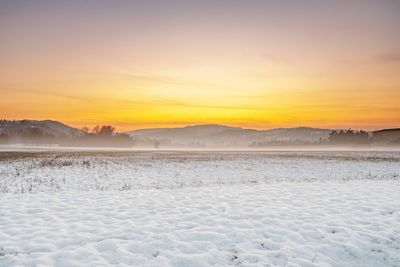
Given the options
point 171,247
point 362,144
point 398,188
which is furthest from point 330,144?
point 171,247

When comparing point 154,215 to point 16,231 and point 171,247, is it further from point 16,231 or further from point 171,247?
point 16,231

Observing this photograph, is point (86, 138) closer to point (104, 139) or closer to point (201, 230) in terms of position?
point (104, 139)

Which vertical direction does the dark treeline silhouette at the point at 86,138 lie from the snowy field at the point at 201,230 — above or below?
above

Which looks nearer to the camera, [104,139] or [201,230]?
[201,230]

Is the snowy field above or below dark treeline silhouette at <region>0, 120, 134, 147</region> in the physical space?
below

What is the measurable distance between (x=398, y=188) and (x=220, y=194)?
854cm

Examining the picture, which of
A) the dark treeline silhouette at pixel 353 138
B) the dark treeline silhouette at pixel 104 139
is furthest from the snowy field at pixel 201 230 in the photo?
the dark treeline silhouette at pixel 353 138

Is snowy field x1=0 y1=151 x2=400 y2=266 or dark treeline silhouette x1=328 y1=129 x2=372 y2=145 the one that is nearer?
snowy field x1=0 y1=151 x2=400 y2=266

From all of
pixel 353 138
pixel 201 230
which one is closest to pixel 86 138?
pixel 353 138

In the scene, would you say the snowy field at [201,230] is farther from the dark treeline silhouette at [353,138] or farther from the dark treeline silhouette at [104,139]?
the dark treeline silhouette at [353,138]

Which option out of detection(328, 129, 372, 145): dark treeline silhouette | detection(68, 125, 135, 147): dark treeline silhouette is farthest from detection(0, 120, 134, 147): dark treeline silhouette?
detection(328, 129, 372, 145): dark treeline silhouette

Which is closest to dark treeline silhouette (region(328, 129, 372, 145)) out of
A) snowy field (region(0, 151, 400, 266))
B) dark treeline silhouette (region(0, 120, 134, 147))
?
dark treeline silhouette (region(0, 120, 134, 147))

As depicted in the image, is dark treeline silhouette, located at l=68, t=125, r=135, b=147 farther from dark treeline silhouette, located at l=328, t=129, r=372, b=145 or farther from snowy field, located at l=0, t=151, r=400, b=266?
snowy field, located at l=0, t=151, r=400, b=266

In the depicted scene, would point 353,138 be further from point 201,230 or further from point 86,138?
point 201,230
